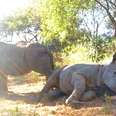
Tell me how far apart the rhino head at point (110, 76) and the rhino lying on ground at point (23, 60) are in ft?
11.1

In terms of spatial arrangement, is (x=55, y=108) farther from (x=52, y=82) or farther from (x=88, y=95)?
(x=52, y=82)

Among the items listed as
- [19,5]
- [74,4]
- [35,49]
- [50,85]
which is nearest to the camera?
[50,85]

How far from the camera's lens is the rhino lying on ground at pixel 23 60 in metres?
12.1

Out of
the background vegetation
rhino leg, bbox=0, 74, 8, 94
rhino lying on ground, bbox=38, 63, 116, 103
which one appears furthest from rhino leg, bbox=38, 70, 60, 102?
the background vegetation

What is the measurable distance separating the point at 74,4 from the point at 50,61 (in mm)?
9671

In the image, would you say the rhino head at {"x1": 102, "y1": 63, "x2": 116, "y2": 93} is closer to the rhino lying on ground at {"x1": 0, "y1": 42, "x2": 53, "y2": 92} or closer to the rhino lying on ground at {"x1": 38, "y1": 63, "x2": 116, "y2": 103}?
the rhino lying on ground at {"x1": 38, "y1": 63, "x2": 116, "y2": 103}

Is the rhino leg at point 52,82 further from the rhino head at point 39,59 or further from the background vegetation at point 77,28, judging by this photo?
the background vegetation at point 77,28

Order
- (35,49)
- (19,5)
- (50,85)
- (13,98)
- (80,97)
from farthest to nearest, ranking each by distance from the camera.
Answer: (19,5)
(35,49)
(13,98)
(50,85)
(80,97)

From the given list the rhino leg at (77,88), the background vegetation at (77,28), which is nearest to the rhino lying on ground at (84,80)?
the rhino leg at (77,88)

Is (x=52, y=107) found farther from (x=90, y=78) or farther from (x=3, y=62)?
(x=3, y=62)

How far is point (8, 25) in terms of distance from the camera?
45.3 meters

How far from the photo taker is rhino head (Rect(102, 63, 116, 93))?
28.2ft

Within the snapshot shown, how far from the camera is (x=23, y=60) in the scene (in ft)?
40.5

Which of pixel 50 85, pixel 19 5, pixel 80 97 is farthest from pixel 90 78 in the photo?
pixel 19 5
